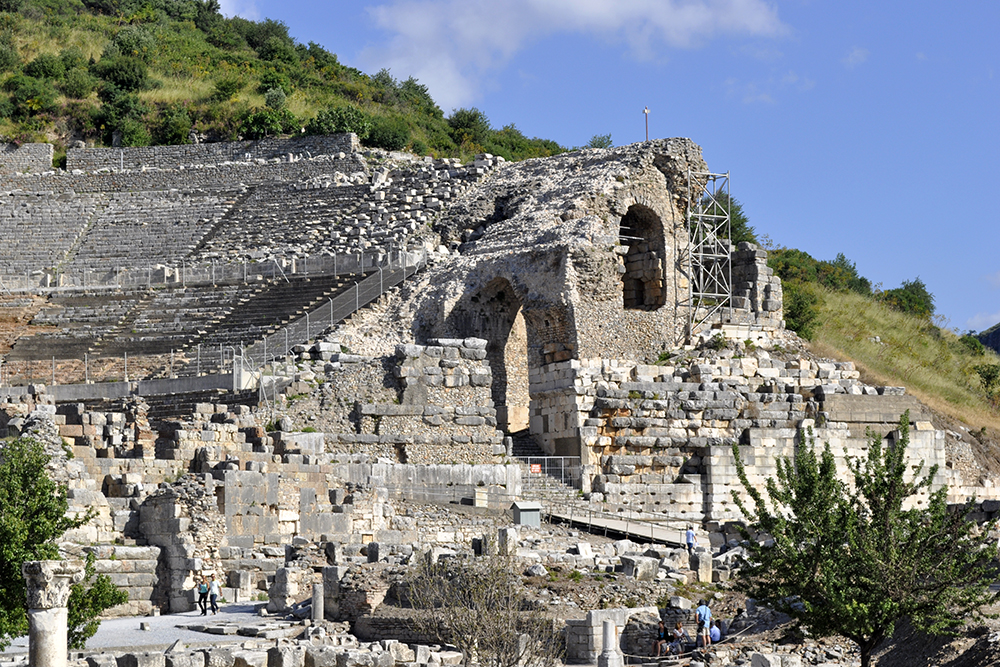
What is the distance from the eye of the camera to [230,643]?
51.3ft

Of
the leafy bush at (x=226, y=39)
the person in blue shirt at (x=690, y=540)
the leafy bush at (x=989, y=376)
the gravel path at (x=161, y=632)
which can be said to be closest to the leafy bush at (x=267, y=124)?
the leafy bush at (x=226, y=39)

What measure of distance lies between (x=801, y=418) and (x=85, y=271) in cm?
2139

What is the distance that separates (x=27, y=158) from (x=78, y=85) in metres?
6.06

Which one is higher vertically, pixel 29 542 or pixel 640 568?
pixel 29 542

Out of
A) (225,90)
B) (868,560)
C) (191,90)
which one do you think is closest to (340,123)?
(225,90)

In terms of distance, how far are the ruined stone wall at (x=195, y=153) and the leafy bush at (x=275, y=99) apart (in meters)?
3.47

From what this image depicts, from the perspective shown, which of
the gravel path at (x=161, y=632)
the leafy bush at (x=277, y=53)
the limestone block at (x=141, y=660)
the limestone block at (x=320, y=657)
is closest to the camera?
the limestone block at (x=141, y=660)

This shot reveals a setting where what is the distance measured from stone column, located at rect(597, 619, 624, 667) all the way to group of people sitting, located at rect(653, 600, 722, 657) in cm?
81

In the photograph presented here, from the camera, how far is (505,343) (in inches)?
1369

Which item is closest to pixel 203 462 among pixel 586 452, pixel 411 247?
pixel 586 452

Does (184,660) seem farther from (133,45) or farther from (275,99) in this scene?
(133,45)

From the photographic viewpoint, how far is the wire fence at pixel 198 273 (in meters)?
37.2

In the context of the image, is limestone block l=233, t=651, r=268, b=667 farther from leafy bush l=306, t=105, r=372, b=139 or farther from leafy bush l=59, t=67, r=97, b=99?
leafy bush l=59, t=67, r=97, b=99

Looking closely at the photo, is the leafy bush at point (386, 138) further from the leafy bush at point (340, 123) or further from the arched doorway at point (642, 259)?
the arched doorway at point (642, 259)
